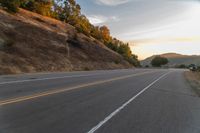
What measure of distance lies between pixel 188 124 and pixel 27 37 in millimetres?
41908

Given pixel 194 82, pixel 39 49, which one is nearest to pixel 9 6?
pixel 39 49

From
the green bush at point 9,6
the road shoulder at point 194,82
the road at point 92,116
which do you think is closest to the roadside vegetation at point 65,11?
the green bush at point 9,6

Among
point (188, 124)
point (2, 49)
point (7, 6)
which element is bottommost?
point (188, 124)

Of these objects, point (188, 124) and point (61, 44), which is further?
point (61, 44)

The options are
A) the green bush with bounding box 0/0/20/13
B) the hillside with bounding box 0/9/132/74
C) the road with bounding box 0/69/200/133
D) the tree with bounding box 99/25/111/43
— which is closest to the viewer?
the road with bounding box 0/69/200/133

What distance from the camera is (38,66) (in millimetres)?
40281

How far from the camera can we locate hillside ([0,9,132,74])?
3756 centimetres

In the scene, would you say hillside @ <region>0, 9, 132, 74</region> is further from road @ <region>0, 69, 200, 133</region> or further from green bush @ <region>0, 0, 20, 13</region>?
road @ <region>0, 69, 200, 133</region>

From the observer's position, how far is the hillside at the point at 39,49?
37.6 m

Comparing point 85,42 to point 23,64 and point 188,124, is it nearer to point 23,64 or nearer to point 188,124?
point 23,64

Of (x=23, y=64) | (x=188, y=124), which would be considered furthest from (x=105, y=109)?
(x=23, y=64)

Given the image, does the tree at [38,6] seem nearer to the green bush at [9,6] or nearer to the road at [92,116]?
the green bush at [9,6]

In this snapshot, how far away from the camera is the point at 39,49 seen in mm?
47875

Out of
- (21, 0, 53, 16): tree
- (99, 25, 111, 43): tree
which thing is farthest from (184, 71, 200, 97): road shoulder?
(99, 25, 111, 43): tree
